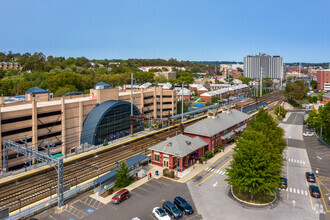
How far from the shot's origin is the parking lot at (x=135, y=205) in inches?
1077

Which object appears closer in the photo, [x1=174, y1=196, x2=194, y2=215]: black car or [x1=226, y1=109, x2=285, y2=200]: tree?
[x1=174, y1=196, x2=194, y2=215]: black car

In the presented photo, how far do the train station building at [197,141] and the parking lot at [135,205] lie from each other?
5997 mm

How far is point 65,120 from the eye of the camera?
5088 centimetres

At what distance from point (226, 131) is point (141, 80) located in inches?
4861

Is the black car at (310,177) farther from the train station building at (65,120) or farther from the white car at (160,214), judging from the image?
the train station building at (65,120)

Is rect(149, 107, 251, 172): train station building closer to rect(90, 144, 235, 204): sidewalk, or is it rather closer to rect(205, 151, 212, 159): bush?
rect(205, 151, 212, 159): bush

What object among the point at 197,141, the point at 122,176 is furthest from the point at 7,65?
the point at 122,176

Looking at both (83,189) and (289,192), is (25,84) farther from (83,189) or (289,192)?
(289,192)

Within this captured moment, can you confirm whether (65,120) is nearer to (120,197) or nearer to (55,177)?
(55,177)

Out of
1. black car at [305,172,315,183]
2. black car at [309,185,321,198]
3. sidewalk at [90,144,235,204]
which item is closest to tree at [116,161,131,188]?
sidewalk at [90,144,235,204]

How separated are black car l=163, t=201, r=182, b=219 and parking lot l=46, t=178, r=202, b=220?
3.18ft

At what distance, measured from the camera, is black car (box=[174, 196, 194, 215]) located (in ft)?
90.5

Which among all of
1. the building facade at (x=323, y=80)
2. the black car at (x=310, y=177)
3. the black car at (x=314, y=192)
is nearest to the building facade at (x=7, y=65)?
the black car at (x=310, y=177)

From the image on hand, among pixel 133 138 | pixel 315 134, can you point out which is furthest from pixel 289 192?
pixel 315 134
